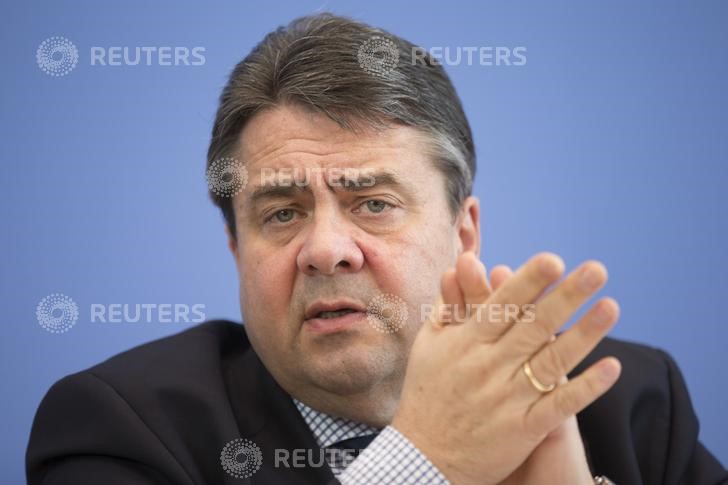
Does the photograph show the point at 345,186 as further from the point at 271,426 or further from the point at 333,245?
the point at 271,426

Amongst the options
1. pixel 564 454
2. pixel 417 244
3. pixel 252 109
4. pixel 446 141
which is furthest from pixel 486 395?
pixel 252 109

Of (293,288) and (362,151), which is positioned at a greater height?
(362,151)

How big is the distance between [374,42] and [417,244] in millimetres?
495

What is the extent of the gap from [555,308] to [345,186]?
0.70m

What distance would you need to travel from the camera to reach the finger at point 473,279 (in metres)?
1.29

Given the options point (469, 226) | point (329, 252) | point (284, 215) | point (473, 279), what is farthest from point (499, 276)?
point (469, 226)

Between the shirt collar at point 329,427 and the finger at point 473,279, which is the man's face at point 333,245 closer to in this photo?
the shirt collar at point 329,427

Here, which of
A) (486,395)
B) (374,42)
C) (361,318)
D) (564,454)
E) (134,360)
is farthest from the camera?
(374,42)

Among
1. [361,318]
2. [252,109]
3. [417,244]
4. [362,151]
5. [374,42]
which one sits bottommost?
[361,318]

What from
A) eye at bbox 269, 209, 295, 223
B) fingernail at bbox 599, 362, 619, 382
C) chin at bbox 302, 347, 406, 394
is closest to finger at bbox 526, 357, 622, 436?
fingernail at bbox 599, 362, 619, 382

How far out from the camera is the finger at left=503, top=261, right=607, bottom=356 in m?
1.17

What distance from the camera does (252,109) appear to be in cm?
195

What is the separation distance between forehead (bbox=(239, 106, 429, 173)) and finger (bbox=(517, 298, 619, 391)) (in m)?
0.71

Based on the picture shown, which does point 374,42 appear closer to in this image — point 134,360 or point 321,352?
point 321,352
